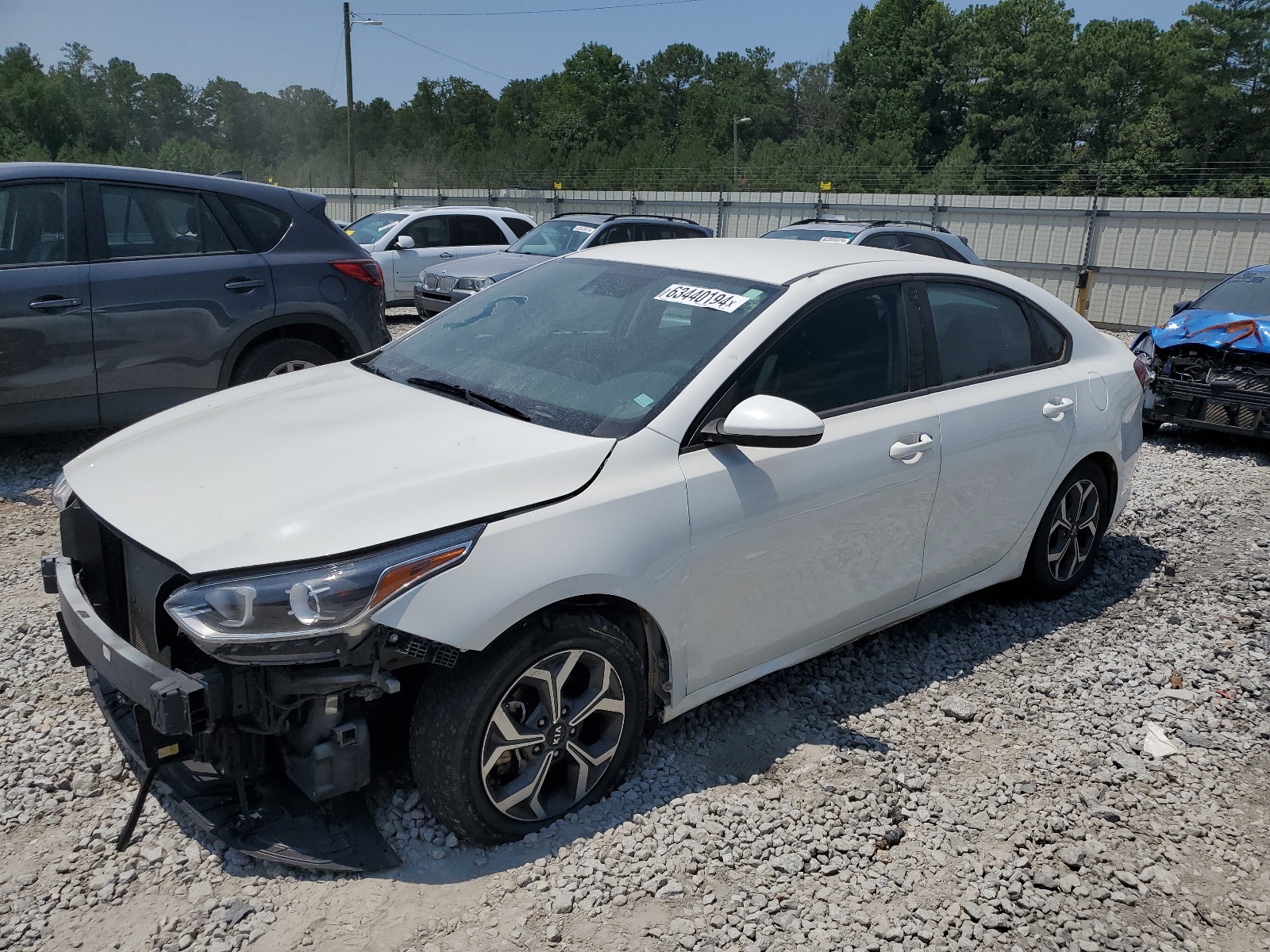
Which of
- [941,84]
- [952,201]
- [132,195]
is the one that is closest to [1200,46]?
[941,84]

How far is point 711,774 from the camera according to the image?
11.2 ft

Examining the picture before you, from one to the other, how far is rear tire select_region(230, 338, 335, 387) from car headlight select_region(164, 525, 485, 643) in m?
4.15

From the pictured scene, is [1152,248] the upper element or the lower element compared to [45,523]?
upper

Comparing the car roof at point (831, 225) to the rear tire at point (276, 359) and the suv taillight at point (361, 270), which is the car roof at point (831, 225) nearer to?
the suv taillight at point (361, 270)

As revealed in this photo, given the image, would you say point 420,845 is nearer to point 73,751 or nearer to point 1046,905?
point 73,751

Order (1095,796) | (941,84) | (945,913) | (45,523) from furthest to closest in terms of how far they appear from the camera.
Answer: (941,84)
(45,523)
(1095,796)
(945,913)

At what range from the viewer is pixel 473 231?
1549cm

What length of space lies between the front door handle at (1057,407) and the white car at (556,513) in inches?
0.8

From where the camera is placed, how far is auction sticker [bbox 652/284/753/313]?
139 inches

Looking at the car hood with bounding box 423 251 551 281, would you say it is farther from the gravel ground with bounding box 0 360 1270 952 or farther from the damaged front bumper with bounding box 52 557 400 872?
the damaged front bumper with bounding box 52 557 400 872

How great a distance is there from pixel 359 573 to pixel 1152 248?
18693 mm

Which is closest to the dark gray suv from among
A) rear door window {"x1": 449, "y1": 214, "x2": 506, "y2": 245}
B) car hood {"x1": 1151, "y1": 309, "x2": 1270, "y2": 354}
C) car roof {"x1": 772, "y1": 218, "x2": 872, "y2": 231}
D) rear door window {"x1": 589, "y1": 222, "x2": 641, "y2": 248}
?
car hood {"x1": 1151, "y1": 309, "x2": 1270, "y2": 354}

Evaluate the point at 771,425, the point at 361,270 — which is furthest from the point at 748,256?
the point at 361,270

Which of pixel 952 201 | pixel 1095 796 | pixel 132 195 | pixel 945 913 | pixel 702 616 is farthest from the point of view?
pixel 952 201
